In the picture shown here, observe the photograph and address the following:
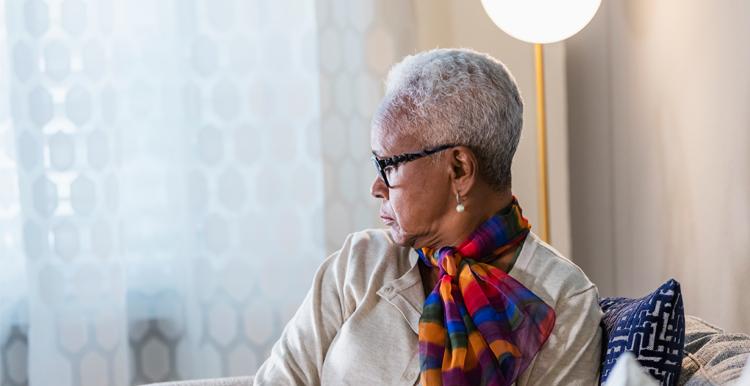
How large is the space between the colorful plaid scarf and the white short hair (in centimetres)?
14

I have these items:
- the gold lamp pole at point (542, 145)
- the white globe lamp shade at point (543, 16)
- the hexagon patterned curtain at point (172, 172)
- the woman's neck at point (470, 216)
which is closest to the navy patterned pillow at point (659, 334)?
the woman's neck at point (470, 216)

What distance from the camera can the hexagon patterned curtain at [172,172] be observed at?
11.4 ft

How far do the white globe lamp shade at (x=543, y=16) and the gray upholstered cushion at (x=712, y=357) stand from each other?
139cm

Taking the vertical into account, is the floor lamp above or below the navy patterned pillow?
above

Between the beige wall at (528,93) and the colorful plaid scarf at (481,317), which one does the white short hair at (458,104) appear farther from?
the beige wall at (528,93)

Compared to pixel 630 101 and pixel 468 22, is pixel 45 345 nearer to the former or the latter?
pixel 468 22

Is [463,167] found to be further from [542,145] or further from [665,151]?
[542,145]

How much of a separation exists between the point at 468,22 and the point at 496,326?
6.57ft

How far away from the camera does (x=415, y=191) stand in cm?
191

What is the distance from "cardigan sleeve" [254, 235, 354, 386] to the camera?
1.89m

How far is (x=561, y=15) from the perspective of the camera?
301 cm

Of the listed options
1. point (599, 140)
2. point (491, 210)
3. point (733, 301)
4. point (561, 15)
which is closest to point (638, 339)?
point (491, 210)

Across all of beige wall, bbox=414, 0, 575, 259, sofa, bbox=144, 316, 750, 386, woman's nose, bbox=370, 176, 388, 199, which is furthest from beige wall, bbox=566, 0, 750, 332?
woman's nose, bbox=370, 176, 388, 199

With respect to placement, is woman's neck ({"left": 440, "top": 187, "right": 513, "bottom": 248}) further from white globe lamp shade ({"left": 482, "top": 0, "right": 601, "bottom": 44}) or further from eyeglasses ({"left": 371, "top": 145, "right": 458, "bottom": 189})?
white globe lamp shade ({"left": 482, "top": 0, "right": 601, "bottom": 44})
